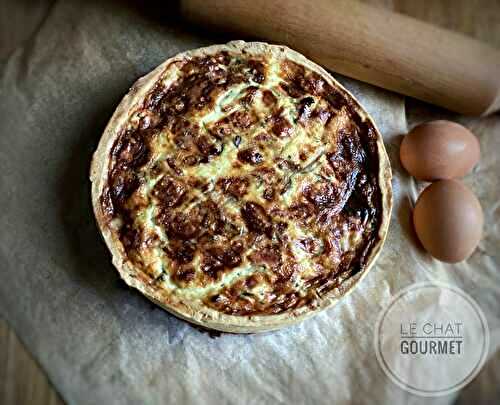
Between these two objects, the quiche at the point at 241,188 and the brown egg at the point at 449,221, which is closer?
the quiche at the point at 241,188

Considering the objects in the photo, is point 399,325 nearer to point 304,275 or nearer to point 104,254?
point 304,275

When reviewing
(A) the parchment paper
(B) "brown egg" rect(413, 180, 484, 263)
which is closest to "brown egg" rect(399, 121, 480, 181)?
(B) "brown egg" rect(413, 180, 484, 263)

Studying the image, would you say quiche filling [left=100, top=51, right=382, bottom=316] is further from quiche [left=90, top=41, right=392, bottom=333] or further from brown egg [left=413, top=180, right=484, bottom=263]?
brown egg [left=413, top=180, right=484, bottom=263]

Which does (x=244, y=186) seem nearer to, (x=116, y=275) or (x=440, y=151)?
(x=116, y=275)

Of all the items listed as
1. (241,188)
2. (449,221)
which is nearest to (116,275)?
(241,188)

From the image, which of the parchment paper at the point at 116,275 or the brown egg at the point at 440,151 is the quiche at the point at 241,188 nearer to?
the brown egg at the point at 440,151

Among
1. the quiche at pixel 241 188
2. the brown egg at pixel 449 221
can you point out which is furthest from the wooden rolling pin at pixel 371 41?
the brown egg at pixel 449 221
